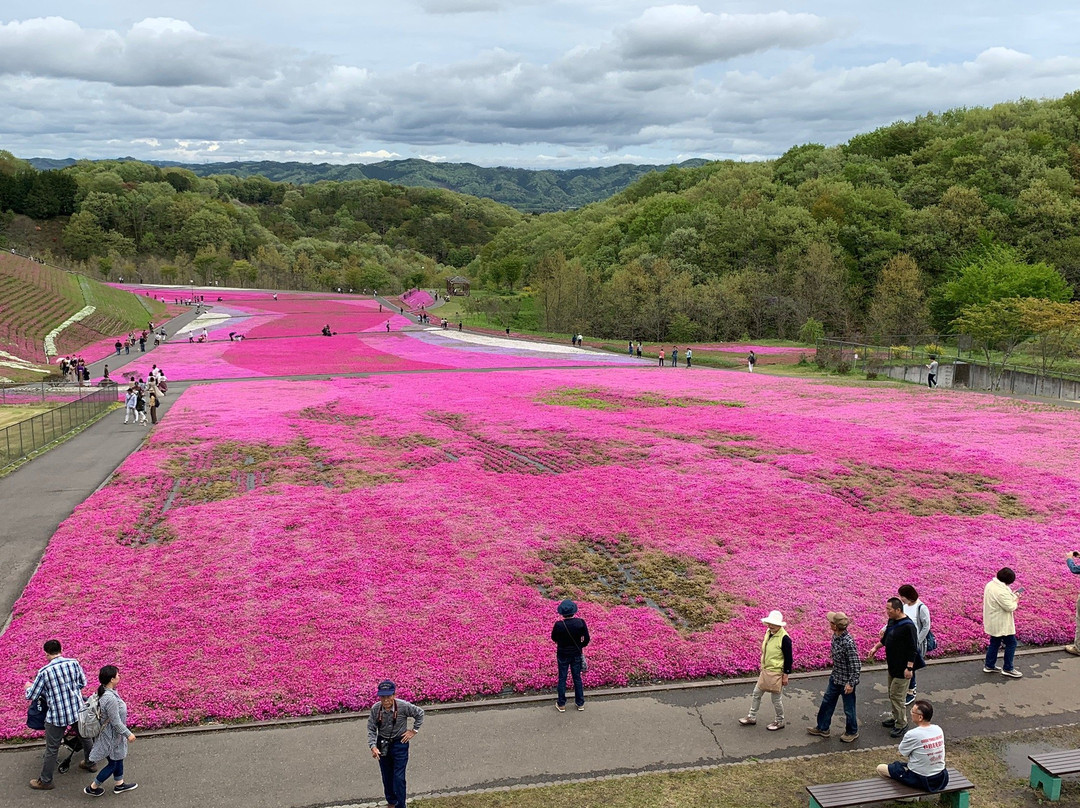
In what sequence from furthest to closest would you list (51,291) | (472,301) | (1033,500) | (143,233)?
(143,233)
(472,301)
(51,291)
(1033,500)

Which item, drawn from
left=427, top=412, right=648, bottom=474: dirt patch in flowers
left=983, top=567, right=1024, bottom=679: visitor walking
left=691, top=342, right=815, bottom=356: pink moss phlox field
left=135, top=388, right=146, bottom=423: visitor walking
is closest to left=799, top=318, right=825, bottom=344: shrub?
left=691, top=342, right=815, bottom=356: pink moss phlox field

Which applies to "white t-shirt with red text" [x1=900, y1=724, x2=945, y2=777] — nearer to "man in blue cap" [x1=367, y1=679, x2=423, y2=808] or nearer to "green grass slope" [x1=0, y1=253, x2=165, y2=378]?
"man in blue cap" [x1=367, y1=679, x2=423, y2=808]

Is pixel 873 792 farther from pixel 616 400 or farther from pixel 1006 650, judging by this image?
pixel 616 400

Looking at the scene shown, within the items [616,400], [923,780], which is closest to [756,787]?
[923,780]

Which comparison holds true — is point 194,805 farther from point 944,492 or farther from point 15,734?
point 944,492

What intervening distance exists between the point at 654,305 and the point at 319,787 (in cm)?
8482

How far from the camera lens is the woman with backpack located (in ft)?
32.7

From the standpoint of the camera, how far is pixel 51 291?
80.9 meters

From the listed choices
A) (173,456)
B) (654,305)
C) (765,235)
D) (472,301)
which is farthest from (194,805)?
(472,301)

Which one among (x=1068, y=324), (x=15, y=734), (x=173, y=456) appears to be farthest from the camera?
(x=1068, y=324)

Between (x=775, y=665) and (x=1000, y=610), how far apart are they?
4.39m

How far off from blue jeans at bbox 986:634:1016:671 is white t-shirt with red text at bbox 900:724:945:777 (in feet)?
14.8

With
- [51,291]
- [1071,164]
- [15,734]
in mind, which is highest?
[1071,164]

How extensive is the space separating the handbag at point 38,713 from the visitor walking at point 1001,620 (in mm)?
14237
